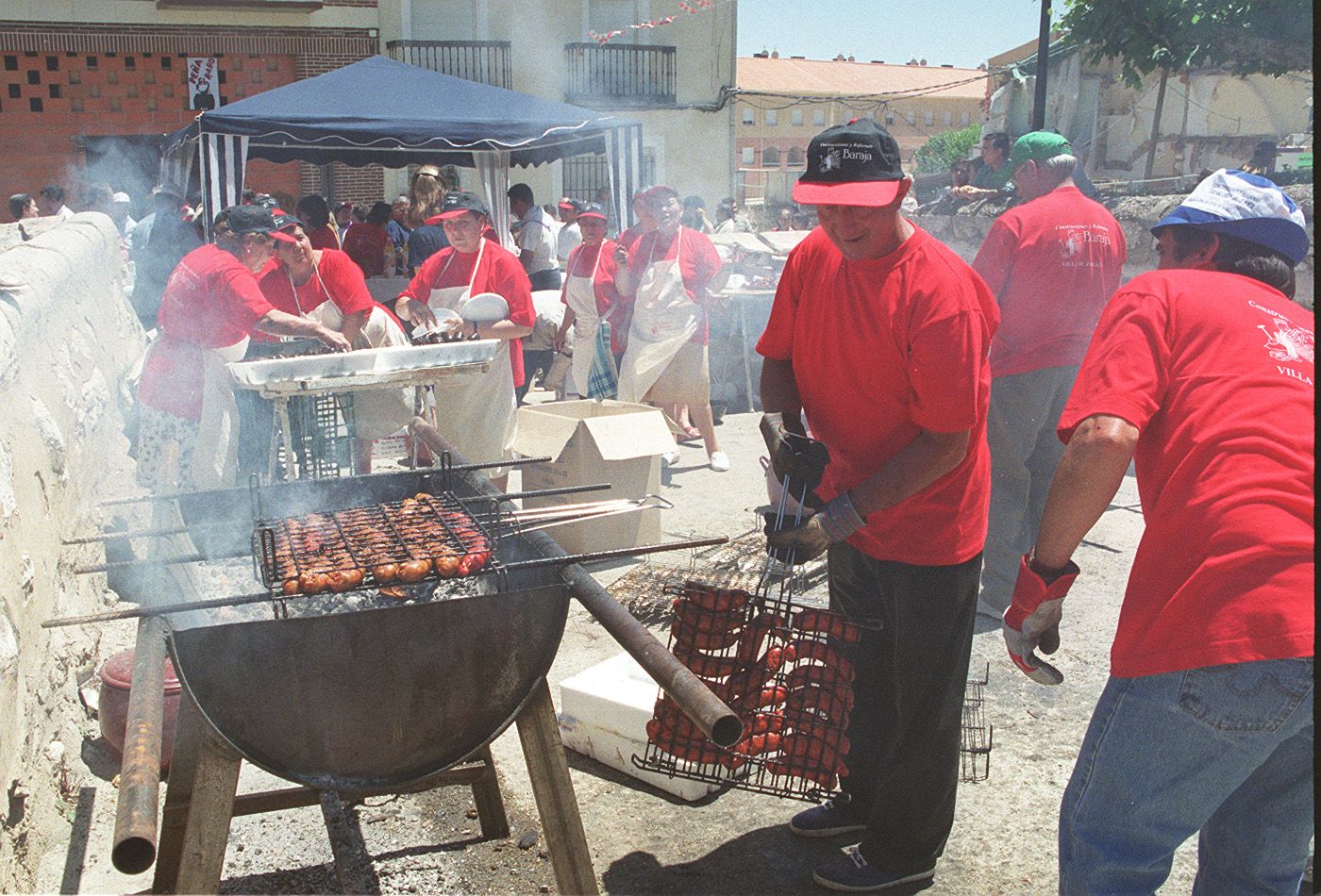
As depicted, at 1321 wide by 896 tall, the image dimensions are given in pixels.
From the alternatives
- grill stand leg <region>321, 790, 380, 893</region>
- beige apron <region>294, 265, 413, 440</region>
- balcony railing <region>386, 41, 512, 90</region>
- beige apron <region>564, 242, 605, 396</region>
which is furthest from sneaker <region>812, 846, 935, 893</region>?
balcony railing <region>386, 41, 512, 90</region>

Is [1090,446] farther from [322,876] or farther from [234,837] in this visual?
[234,837]

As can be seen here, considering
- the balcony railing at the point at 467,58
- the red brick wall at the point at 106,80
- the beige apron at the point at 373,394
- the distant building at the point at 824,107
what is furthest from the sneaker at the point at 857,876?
the distant building at the point at 824,107

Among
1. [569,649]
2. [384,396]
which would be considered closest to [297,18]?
[384,396]

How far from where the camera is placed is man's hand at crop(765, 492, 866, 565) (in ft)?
9.27

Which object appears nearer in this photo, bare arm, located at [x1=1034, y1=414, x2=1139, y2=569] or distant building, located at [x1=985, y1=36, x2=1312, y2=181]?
bare arm, located at [x1=1034, y1=414, x2=1139, y2=569]

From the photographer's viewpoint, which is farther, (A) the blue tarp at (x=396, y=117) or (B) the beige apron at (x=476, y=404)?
(A) the blue tarp at (x=396, y=117)

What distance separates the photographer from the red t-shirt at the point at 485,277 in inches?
251

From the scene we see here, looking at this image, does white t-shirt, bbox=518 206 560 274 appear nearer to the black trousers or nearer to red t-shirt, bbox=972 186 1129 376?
red t-shirt, bbox=972 186 1129 376

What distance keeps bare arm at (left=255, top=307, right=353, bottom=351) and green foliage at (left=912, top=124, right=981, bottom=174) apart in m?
40.1

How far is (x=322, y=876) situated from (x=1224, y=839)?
2.48m

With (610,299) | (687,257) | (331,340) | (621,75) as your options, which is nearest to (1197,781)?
(331,340)

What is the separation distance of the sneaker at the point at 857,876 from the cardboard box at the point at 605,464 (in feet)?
9.29

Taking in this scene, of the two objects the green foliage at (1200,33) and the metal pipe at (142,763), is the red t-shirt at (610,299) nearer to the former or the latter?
the metal pipe at (142,763)

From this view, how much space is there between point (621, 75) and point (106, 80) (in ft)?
41.7
